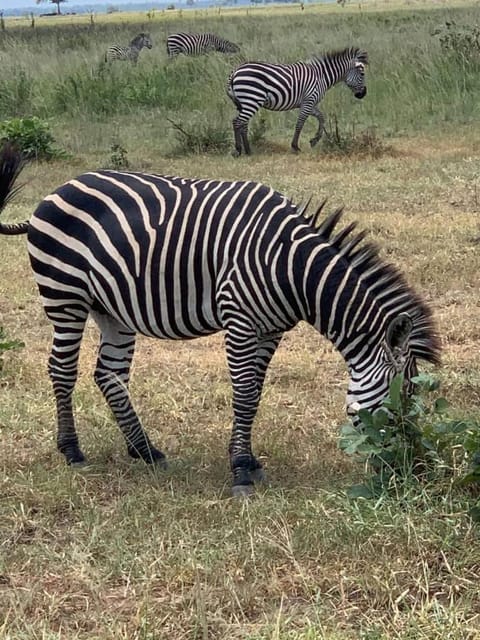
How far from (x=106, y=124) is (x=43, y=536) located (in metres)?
11.1

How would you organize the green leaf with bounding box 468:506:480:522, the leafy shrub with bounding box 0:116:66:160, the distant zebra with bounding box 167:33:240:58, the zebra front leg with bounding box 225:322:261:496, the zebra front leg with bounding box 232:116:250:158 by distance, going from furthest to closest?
A: the distant zebra with bounding box 167:33:240:58, the zebra front leg with bounding box 232:116:250:158, the leafy shrub with bounding box 0:116:66:160, the zebra front leg with bounding box 225:322:261:496, the green leaf with bounding box 468:506:480:522

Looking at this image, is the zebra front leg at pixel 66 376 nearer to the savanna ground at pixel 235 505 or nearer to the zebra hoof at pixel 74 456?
the zebra hoof at pixel 74 456

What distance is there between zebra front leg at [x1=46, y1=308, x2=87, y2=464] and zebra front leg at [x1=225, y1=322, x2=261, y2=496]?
2.49 ft

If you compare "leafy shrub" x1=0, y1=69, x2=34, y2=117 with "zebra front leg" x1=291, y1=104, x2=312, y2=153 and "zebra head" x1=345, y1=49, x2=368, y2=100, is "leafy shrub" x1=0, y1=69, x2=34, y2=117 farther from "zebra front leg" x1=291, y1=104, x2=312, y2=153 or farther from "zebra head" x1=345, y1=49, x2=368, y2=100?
"zebra head" x1=345, y1=49, x2=368, y2=100

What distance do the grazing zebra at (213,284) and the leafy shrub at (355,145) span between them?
712cm

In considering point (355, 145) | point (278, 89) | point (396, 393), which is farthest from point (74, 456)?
point (278, 89)

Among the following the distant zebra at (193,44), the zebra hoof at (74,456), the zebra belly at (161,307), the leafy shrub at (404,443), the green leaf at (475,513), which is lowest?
the zebra hoof at (74,456)

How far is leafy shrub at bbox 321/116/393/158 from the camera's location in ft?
34.6

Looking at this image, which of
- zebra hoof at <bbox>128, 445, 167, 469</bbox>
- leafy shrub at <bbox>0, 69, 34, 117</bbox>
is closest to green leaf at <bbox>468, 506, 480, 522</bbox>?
zebra hoof at <bbox>128, 445, 167, 469</bbox>

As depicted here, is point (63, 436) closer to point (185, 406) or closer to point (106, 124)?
point (185, 406)

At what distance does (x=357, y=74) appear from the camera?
12.9m

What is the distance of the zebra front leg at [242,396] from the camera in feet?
11.3

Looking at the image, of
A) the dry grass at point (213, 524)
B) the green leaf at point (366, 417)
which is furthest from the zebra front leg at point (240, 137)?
the green leaf at point (366, 417)

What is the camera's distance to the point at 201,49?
731 inches
